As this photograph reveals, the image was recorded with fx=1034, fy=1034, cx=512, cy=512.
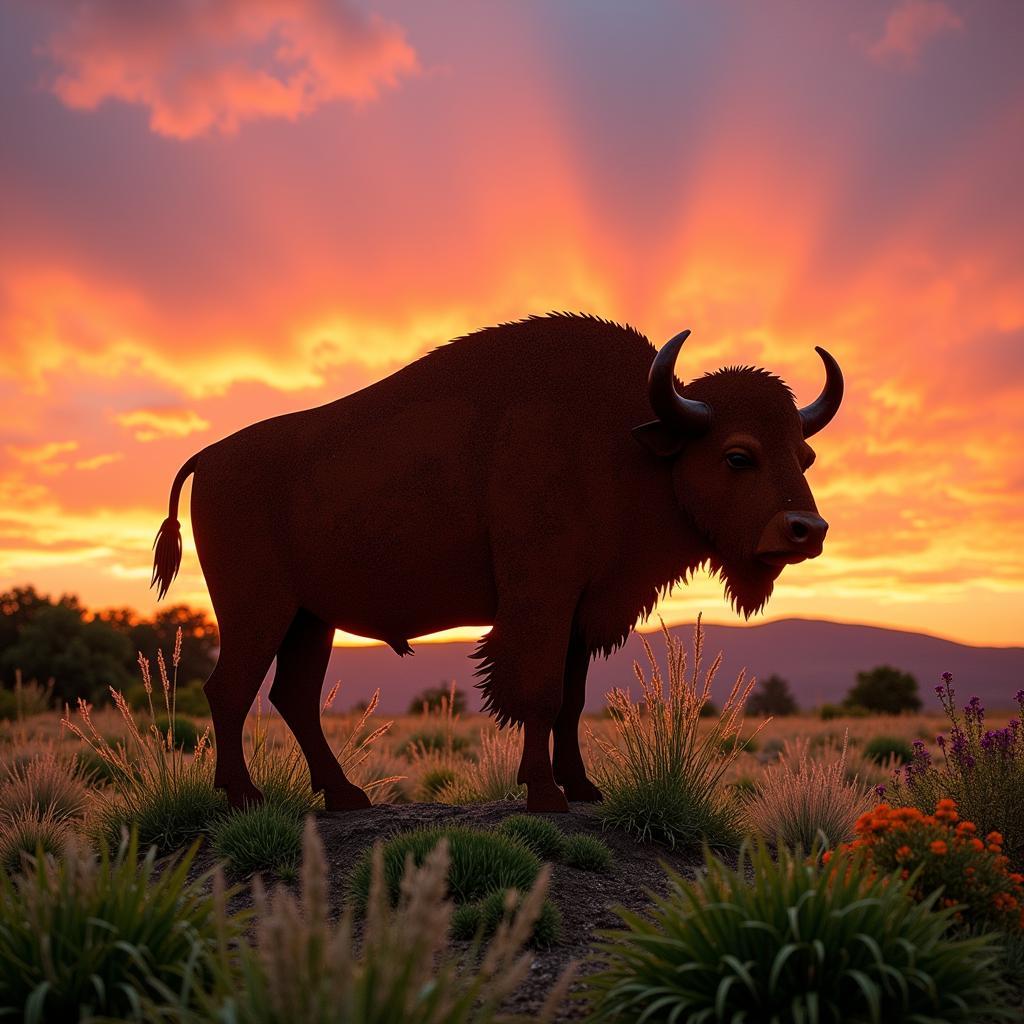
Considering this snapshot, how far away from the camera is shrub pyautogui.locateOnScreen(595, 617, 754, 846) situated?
668 centimetres

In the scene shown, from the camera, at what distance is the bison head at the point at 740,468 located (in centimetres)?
626

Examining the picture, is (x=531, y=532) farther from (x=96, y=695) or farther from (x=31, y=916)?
(x=96, y=695)

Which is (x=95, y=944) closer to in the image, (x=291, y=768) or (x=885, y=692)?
(x=291, y=768)

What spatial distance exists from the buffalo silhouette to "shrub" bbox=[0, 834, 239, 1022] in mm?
3047

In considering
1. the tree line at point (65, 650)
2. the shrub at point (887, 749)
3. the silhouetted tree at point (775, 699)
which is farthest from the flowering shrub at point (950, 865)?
the silhouetted tree at point (775, 699)

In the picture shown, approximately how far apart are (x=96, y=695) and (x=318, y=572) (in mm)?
25406

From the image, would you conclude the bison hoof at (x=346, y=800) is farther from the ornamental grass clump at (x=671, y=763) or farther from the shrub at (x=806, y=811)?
the shrub at (x=806, y=811)

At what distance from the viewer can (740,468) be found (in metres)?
6.53

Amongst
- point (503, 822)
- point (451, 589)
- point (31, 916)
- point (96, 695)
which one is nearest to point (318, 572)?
point (451, 589)

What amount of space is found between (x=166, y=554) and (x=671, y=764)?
418cm

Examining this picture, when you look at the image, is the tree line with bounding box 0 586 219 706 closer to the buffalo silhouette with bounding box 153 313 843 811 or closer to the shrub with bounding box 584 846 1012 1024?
the buffalo silhouette with bounding box 153 313 843 811

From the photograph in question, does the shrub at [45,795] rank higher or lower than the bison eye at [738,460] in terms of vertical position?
lower

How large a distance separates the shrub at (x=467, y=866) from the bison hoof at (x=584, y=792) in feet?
6.06

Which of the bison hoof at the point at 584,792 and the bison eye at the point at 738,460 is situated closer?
the bison eye at the point at 738,460
